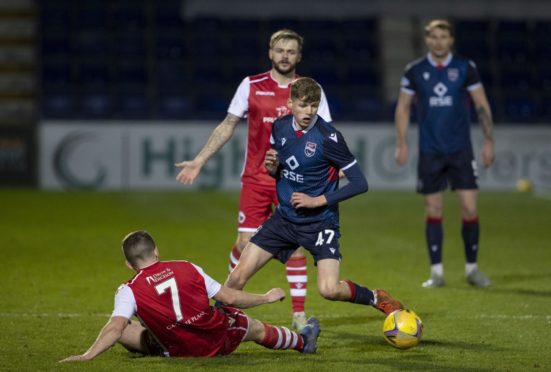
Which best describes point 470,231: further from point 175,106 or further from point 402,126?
point 175,106

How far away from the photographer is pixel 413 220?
1484 cm

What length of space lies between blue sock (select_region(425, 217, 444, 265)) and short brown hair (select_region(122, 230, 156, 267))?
3.91 metres

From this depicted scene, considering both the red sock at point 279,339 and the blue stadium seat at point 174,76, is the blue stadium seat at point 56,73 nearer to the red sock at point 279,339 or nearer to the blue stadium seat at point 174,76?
the blue stadium seat at point 174,76

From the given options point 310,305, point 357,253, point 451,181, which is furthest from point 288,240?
point 357,253

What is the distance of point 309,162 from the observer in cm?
626

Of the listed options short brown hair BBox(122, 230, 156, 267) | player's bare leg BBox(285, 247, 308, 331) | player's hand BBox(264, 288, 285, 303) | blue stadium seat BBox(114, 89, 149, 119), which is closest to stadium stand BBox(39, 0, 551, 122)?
blue stadium seat BBox(114, 89, 149, 119)

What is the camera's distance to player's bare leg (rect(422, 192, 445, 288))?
8.95m

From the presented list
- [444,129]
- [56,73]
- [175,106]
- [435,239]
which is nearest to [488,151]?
[444,129]

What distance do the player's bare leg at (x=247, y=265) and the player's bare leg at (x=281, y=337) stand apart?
408 mm

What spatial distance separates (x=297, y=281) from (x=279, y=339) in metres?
1.06

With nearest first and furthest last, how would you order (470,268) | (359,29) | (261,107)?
(261,107), (470,268), (359,29)

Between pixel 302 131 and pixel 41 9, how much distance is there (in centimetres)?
1734

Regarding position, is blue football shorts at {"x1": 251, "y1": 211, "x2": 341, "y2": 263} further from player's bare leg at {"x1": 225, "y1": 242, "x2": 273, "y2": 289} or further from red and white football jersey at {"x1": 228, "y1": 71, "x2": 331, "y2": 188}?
red and white football jersey at {"x1": 228, "y1": 71, "x2": 331, "y2": 188}

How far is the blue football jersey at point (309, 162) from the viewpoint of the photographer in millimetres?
6219
